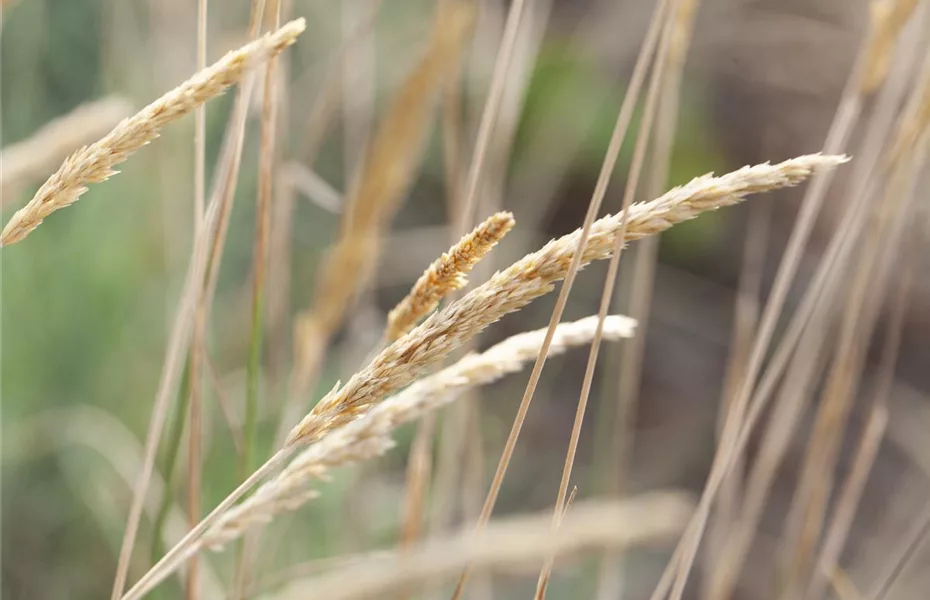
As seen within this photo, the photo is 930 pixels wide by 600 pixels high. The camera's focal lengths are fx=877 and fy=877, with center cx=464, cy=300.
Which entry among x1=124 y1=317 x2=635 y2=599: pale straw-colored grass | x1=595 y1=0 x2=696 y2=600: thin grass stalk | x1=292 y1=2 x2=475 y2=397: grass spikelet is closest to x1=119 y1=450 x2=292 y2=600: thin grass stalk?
x1=124 y1=317 x2=635 y2=599: pale straw-colored grass

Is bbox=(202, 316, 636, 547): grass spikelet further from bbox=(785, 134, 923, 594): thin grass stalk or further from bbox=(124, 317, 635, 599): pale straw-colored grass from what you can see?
bbox=(785, 134, 923, 594): thin grass stalk

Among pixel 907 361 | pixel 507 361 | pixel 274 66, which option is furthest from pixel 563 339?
pixel 907 361

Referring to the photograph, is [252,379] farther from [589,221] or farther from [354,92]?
[354,92]

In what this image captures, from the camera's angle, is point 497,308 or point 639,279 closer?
point 497,308

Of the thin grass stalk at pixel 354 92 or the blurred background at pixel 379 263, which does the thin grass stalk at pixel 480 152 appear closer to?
the blurred background at pixel 379 263

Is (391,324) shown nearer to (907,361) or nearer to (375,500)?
(375,500)

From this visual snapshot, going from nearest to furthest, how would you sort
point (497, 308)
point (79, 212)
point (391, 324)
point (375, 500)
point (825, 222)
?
point (497, 308), point (391, 324), point (375, 500), point (79, 212), point (825, 222)
